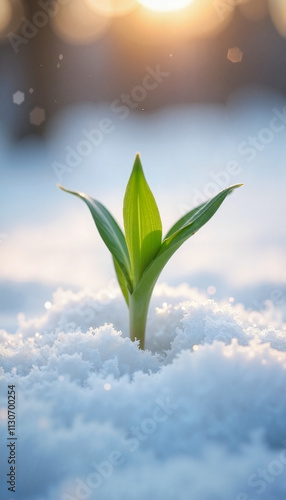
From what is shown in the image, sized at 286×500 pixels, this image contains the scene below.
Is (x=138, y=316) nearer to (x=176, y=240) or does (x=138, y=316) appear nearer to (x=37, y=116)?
(x=176, y=240)

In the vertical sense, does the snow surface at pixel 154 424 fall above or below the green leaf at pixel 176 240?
below

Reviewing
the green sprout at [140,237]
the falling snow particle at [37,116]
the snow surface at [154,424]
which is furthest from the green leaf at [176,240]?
the falling snow particle at [37,116]

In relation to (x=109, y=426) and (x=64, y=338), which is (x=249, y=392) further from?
(x=64, y=338)

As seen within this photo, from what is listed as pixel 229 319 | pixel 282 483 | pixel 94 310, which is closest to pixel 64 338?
pixel 94 310

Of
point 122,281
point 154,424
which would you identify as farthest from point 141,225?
point 154,424

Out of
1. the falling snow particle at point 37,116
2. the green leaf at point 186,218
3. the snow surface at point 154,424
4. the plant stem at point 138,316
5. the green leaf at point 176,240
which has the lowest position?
the snow surface at point 154,424

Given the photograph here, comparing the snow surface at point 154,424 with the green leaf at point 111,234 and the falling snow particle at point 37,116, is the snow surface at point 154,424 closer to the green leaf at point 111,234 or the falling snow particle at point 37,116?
the green leaf at point 111,234

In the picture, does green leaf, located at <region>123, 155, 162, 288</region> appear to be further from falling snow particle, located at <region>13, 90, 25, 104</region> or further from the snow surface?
falling snow particle, located at <region>13, 90, 25, 104</region>
